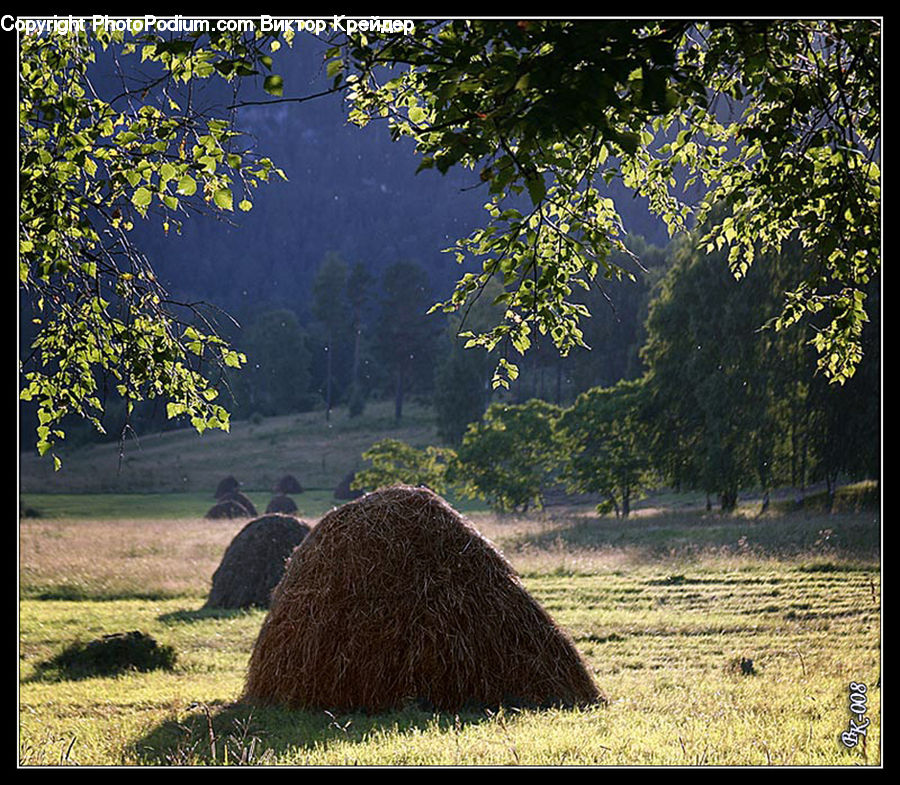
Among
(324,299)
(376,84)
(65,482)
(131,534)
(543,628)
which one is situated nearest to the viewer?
(376,84)

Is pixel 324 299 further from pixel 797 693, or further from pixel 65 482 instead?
pixel 797 693

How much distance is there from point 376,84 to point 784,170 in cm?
336

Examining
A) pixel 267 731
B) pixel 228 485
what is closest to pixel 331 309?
pixel 228 485

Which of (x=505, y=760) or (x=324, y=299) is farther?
(x=324, y=299)

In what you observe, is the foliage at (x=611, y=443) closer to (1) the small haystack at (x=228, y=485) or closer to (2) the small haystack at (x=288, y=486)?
(2) the small haystack at (x=288, y=486)

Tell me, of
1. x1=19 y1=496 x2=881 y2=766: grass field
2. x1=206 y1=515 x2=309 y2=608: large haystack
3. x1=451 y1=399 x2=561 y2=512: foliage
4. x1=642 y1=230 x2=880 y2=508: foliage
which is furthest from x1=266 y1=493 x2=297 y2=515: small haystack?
x1=206 y1=515 x2=309 y2=608: large haystack

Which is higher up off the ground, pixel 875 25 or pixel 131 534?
pixel 875 25

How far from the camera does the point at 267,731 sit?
25.8 feet

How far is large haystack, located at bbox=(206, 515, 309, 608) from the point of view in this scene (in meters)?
18.3

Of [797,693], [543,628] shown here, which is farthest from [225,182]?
[797,693]

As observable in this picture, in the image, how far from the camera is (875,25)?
21.0 ft

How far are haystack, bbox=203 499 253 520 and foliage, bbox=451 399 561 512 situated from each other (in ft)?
33.7

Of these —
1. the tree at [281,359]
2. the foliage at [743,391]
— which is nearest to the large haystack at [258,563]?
the foliage at [743,391]

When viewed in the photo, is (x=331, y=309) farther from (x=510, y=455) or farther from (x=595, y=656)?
(x=595, y=656)
